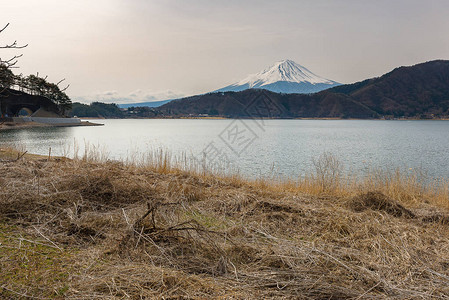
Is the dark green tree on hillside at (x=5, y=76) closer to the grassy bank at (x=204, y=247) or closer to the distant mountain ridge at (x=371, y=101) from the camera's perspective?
the grassy bank at (x=204, y=247)

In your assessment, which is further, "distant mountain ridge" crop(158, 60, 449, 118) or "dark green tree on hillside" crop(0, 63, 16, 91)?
"distant mountain ridge" crop(158, 60, 449, 118)

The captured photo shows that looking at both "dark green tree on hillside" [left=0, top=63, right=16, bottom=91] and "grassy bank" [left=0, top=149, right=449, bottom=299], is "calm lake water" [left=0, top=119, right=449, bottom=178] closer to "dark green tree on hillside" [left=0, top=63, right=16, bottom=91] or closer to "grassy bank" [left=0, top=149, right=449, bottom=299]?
"grassy bank" [left=0, top=149, right=449, bottom=299]

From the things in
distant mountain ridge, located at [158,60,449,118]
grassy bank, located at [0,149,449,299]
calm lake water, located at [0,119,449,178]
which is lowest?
calm lake water, located at [0,119,449,178]

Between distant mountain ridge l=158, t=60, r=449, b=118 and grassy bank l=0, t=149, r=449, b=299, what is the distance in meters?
123

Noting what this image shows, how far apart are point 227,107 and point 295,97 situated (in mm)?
44614

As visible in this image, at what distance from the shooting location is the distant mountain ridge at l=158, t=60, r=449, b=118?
134m

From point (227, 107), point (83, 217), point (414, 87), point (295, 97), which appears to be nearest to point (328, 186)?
point (83, 217)

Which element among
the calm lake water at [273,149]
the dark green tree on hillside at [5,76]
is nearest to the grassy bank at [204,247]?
the dark green tree on hillside at [5,76]

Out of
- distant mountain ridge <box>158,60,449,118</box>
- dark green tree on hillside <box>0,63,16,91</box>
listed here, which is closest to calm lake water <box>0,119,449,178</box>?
dark green tree on hillside <box>0,63,16,91</box>

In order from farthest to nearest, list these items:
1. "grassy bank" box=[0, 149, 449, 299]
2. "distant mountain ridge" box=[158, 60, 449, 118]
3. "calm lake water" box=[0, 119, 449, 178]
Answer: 1. "distant mountain ridge" box=[158, 60, 449, 118]
2. "calm lake water" box=[0, 119, 449, 178]
3. "grassy bank" box=[0, 149, 449, 299]

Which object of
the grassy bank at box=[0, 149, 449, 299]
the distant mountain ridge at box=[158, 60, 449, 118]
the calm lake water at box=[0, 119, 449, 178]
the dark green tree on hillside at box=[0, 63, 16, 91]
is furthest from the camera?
the distant mountain ridge at box=[158, 60, 449, 118]

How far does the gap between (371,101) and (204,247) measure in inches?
6629

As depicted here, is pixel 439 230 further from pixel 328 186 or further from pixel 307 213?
pixel 328 186

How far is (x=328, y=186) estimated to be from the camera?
7.98m
